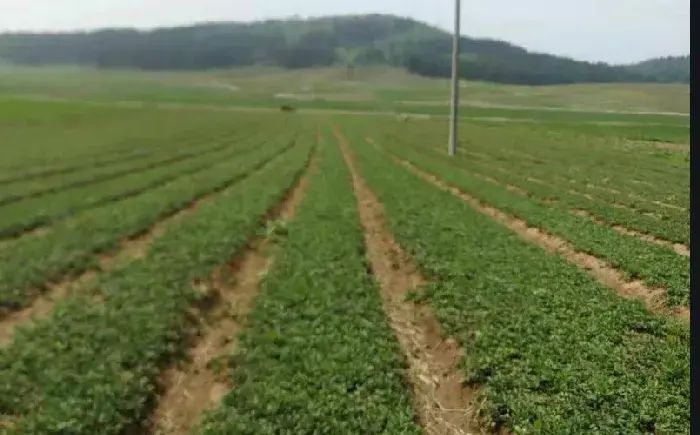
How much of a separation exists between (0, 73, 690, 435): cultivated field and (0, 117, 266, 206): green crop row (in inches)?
8.9

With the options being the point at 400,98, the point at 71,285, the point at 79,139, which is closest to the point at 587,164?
the point at 71,285

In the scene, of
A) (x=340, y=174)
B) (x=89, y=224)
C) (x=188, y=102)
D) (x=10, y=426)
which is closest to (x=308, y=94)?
(x=188, y=102)

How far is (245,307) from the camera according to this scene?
478 inches

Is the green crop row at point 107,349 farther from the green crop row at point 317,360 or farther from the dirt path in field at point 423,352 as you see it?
the dirt path in field at point 423,352

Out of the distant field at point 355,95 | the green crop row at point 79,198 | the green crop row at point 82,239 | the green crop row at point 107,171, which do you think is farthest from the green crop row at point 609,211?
the distant field at point 355,95

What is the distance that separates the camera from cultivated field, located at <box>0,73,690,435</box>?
8.02 m

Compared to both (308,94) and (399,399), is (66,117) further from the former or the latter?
(308,94)

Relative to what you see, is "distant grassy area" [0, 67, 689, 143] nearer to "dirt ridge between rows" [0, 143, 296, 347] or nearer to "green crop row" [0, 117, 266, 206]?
"green crop row" [0, 117, 266, 206]

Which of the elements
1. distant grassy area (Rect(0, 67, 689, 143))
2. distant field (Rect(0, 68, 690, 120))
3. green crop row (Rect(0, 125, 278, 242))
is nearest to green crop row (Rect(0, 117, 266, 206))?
green crop row (Rect(0, 125, 278, 242))

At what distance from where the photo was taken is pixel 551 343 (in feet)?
32.8

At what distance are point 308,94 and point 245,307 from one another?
17475 centimetres

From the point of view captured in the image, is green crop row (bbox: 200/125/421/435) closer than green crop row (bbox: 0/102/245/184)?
Yes

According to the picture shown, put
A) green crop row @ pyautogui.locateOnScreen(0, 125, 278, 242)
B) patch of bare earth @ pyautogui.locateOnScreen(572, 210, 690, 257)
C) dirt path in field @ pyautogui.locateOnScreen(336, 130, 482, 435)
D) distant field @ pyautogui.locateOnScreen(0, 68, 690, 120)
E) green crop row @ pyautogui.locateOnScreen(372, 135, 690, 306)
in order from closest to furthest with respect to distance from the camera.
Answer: dirt path in field @ pyautogui.locateOnScreen(336, 130, 482, 435) < green crop row @ pyautogui.locateOnScreen(372, 135, 690, 306) < patch of bare earth @ pyautogui.locateOnScreen(572, 210, 690, 257) < green crop row @ pyautogui.locateOnScreen(0, 125, 278, 242) < distant field @ pyautogui.locateOnScreen(0, 68, 690, 120)

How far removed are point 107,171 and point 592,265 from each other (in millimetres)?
22298
